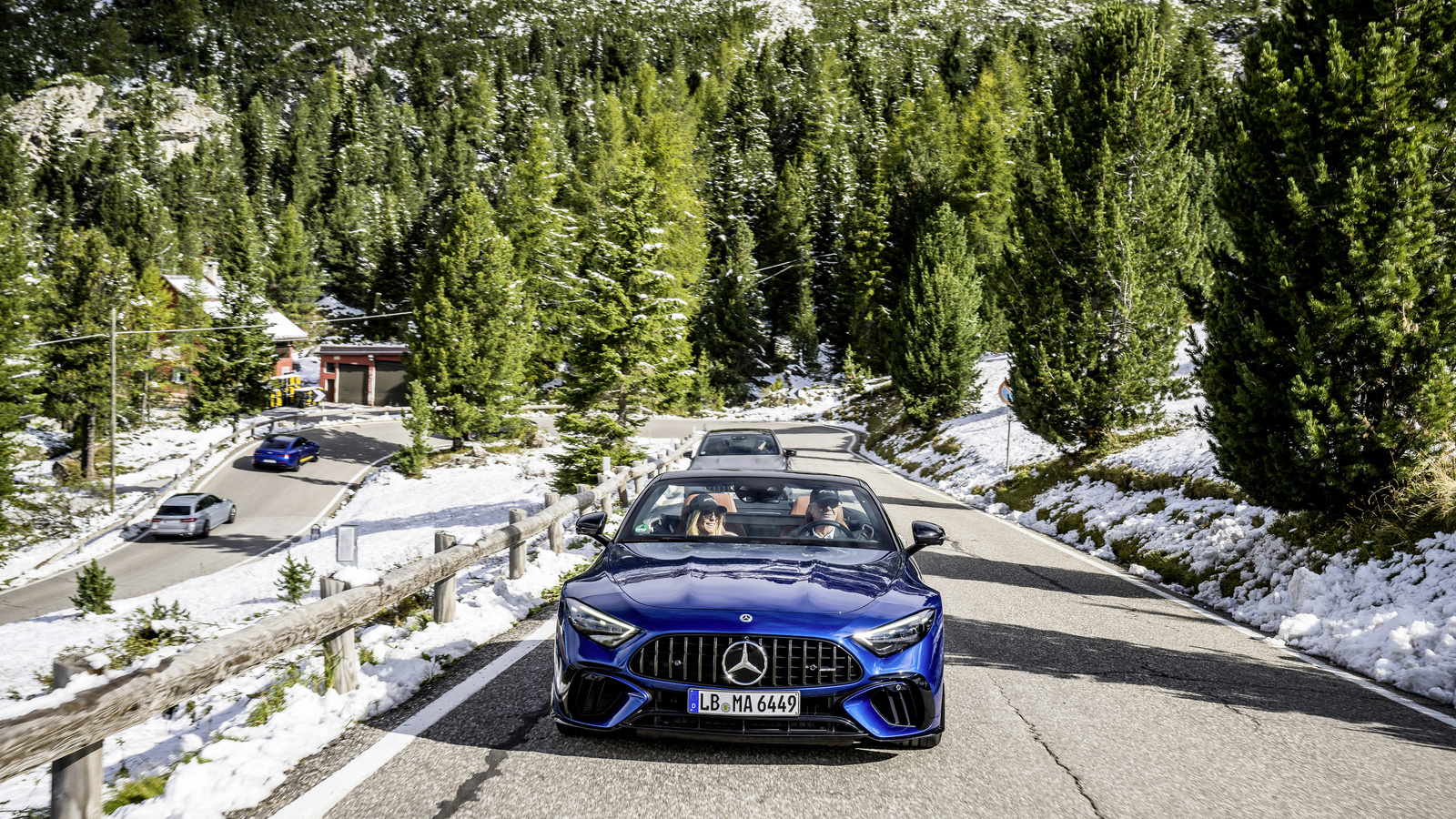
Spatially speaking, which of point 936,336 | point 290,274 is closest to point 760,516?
point 936,336

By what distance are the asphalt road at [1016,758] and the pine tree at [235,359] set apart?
5787 cm

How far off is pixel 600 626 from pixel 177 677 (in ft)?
5.56

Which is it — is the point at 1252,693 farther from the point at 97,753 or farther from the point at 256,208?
the point at 256,208

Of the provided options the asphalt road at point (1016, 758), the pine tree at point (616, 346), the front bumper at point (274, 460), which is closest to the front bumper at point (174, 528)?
the front bumper at point (274, 460)

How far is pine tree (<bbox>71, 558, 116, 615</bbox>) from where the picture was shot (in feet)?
65.7

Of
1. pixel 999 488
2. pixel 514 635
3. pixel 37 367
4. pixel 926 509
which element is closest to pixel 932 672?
pixel 514 635

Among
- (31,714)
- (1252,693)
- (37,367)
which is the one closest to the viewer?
(31,714)

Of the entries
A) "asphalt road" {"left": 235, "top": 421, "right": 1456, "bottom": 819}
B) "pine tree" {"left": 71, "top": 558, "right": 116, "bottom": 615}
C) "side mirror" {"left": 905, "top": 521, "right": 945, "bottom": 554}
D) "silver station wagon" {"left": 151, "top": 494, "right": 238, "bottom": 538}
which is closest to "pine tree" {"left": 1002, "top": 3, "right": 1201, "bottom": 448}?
"asphalt road" {"left": 235, "top": 421, "right": 1456, "bottom": 819}

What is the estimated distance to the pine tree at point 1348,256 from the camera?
334 inches

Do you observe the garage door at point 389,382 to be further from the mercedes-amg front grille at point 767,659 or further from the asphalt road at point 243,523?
the mercedes-amg front grille at point 767,659

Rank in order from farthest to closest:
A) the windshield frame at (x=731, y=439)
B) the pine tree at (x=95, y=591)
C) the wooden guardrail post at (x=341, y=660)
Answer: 1. the pine tree at (x=95, y=591)
2. the windshield frame at (x=731, y=439)
3. the wooden guardrail post at (x=341, y=660)

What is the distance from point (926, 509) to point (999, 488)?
3.54 metres

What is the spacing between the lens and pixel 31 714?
103 inches

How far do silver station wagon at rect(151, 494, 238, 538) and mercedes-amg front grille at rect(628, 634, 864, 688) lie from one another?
36270mm
